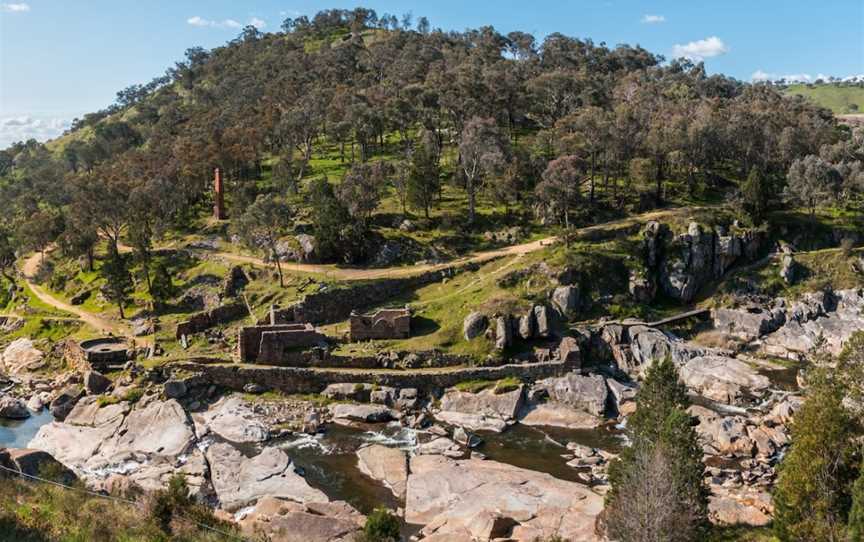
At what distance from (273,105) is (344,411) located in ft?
290

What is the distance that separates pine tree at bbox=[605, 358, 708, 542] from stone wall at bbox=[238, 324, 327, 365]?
30165mm

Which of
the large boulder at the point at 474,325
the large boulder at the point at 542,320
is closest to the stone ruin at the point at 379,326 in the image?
the large boulder at the point at 474,325

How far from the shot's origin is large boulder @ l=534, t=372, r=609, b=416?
51.0 metres

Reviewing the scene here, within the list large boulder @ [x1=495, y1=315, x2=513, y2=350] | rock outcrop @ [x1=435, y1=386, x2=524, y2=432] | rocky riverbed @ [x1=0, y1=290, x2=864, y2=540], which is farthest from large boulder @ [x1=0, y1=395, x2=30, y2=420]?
large boulder @ [x1=495, y1=315, x2=513, y2=350]

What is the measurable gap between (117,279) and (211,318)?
13.8 m

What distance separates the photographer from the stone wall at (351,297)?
6381 centimetres

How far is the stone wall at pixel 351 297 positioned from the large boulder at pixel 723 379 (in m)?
25.3

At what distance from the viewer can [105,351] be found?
189ft

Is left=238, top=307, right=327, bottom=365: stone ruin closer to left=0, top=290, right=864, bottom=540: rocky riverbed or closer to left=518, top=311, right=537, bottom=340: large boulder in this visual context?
left=0, top=290, right=864, bottom=540: rocky riverbed

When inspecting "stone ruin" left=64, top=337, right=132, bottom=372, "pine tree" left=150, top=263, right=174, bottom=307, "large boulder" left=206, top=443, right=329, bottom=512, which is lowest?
"large boulder" left=206, top=443, right=329, bottom=512

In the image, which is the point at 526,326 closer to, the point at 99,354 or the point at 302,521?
the point at 302,521

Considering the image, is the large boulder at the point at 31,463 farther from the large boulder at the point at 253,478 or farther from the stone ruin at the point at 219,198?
the stone ruin at the point at 219,198

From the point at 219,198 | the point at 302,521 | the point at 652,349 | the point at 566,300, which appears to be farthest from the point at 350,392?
the point at 219,198

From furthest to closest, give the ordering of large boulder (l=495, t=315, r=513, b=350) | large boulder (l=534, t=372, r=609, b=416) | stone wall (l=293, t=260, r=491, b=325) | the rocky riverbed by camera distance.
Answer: stone wall (l=293, t=260, r=491, b=325), large boulder (l=495, t=315, r=513, b=350), large boulder (l=534, t=372, r=609, b=416), the rocky riverbed
